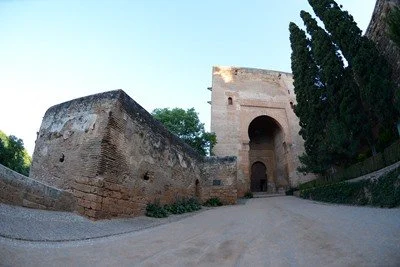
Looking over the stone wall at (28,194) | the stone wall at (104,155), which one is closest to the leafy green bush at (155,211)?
the stone wall at (104,155)

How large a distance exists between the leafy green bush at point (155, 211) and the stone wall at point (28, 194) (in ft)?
8.12

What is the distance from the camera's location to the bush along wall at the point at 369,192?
244 inches

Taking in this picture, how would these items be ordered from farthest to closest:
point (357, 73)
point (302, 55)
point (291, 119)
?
point (291, 119) < point (302, 55) < point (357, 73)

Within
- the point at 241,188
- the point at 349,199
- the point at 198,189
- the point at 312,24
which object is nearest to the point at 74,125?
the point at 198,189

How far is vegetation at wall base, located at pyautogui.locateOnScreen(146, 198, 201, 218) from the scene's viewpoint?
7.51 metres

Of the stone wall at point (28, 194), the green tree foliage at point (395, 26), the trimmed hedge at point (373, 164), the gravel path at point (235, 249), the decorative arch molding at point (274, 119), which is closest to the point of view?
the gravel path at point (235, 249)

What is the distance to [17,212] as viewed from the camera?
4004mm

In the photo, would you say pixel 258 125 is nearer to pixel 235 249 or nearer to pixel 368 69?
pixel 368 69

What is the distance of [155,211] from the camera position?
758 cm

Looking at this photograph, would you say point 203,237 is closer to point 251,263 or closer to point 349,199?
point 251,263

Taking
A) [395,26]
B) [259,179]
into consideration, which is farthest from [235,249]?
[259,179]

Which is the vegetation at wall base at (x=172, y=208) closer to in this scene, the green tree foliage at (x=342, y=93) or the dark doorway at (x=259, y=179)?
the green tree foliage at (x=342, y=93)

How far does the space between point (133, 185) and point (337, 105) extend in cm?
887

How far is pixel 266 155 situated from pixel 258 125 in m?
3.20
